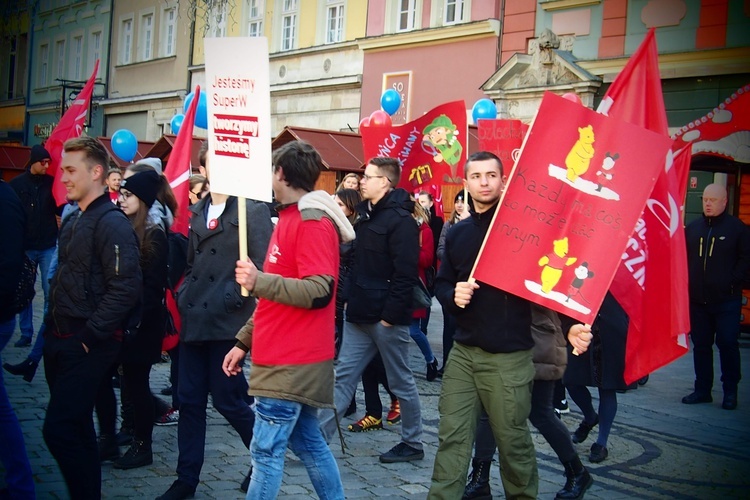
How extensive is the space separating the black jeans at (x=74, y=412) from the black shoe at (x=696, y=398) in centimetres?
613

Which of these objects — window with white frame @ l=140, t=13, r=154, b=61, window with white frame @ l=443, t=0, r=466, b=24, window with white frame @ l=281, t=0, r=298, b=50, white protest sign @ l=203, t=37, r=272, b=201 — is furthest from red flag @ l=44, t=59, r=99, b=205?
window with white frame @ l=140, t=13, r=154, b=61

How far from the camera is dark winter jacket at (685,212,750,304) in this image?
912cm

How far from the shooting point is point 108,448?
5.89 meters

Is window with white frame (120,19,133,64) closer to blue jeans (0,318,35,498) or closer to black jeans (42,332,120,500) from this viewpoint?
blue jeans (0,318,35,498)

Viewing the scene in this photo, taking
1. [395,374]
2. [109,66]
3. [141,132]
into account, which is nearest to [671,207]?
[395,374]

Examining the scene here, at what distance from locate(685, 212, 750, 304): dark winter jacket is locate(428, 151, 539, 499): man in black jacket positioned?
513 cm

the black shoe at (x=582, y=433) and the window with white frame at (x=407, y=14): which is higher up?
the window with white frame at (x=407, y=14)

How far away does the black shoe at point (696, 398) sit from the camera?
8.91 metres

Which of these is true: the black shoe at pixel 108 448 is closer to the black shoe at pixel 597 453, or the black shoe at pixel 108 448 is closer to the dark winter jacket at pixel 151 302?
the dark winter jacket at pixel 151 302

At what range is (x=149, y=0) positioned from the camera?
32.7 metres

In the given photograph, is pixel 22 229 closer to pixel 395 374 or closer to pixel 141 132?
pixel 395 374

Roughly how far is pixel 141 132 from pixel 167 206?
27.8 m

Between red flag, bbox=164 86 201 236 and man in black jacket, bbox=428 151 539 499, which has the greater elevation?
red flag, bbox=164 86 201 236

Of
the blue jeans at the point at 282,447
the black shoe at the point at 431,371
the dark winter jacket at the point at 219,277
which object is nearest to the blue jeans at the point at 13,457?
the dark winter jacket at the point at 219,277
